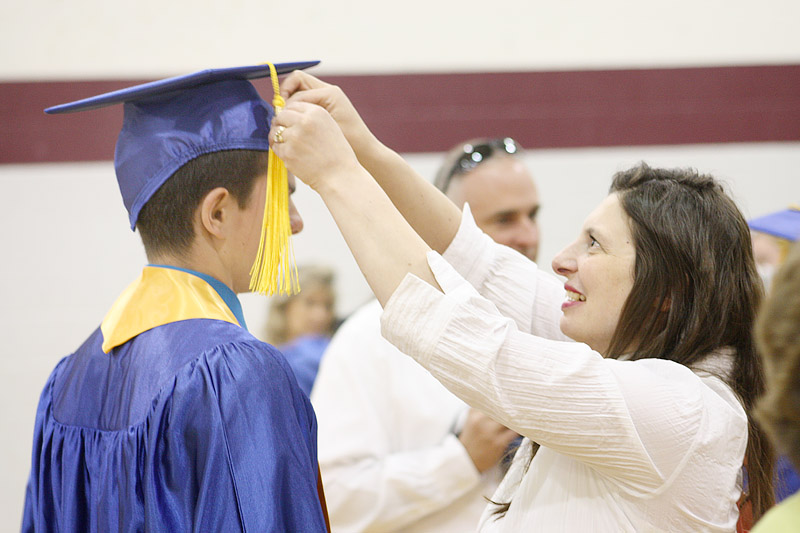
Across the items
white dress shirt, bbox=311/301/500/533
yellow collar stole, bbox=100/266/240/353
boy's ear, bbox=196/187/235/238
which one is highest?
boy's ear, bbox=196/187/235/238

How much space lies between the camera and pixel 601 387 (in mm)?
1087

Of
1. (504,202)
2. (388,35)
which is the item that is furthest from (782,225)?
(388,35)

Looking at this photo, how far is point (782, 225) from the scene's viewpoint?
2.18 m

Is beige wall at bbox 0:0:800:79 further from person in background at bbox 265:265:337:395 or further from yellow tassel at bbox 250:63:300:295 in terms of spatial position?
yellow tassel at bbox 250:63:300:295

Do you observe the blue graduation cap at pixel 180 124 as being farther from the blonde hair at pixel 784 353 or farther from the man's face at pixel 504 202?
the man's face at pixel 504 202

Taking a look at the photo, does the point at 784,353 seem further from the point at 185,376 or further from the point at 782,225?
the point at 782,225

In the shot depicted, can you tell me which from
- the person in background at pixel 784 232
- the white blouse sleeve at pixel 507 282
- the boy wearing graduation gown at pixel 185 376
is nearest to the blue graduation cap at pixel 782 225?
the person in background at pixel 784 232

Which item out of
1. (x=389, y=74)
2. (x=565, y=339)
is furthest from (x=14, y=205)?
(x=565, y=339)

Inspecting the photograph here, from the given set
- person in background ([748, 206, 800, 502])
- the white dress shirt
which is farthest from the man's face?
person in background ([748, 206, 800, 502])

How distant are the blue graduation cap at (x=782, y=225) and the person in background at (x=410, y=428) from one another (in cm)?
62

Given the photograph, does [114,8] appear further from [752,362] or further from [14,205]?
[752,362]

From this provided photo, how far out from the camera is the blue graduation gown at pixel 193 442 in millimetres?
1070

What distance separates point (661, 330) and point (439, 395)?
0.96 m

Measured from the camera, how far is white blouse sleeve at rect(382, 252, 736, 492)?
1075 mm
